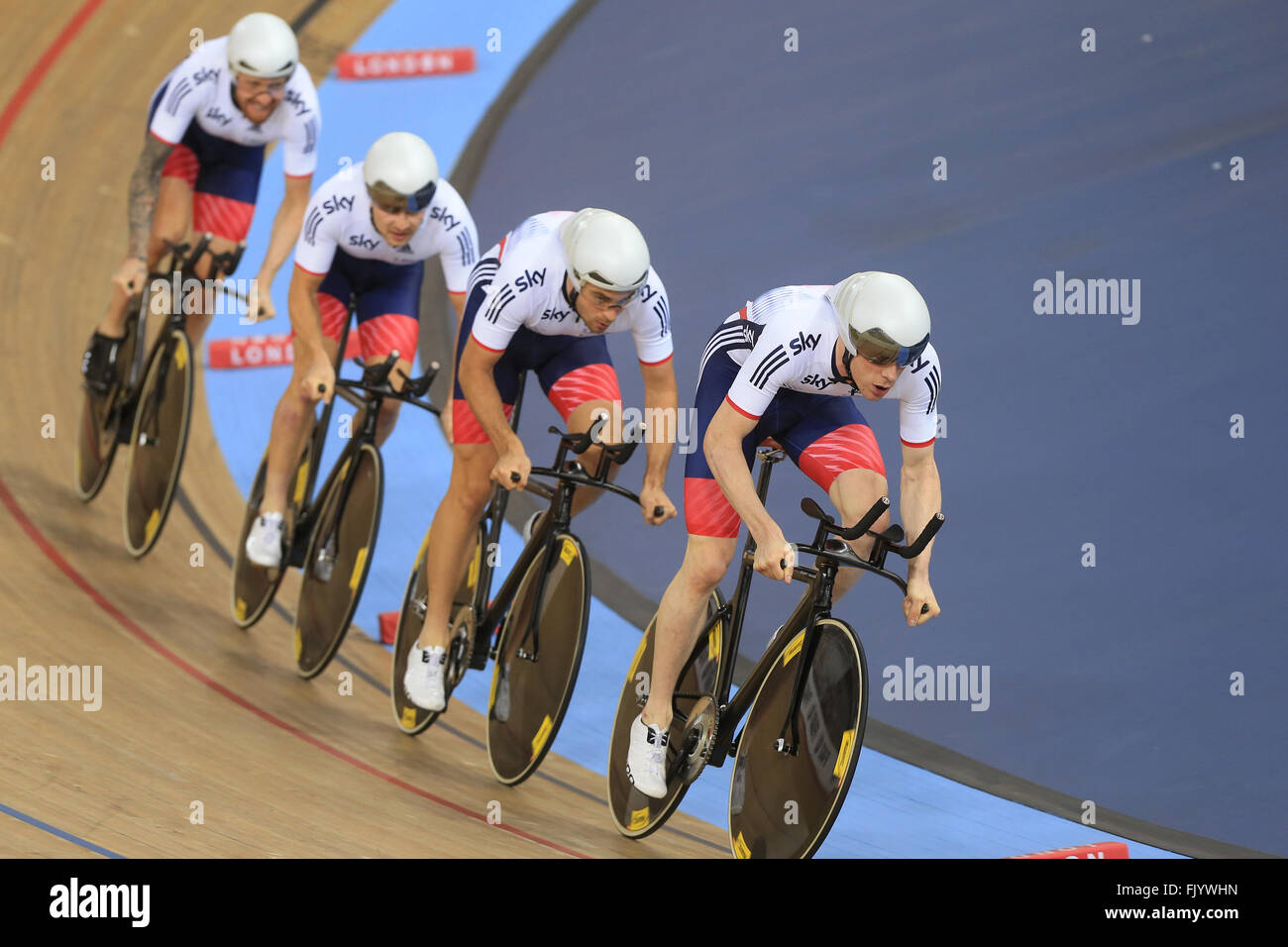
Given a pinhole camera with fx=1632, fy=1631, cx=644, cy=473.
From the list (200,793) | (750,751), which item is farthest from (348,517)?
(750,751)

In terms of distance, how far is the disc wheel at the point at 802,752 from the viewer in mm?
3086

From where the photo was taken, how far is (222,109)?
4.96m

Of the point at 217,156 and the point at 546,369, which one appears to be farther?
the point at 217,156

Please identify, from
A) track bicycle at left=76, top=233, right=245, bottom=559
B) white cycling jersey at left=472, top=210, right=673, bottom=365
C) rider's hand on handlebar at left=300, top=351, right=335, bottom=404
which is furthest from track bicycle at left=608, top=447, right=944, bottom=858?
track bicycle at left=76, top=233, right=245, bottom=559

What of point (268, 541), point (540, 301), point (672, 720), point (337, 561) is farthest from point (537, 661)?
point (268, 541)

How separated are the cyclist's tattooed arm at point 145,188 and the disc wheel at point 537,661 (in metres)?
1.88

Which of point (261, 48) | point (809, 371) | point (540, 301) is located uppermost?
point (261, 48)

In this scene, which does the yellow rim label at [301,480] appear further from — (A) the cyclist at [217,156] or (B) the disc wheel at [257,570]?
(A) the cyclist at [217,156]

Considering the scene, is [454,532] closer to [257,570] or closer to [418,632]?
[418,632]

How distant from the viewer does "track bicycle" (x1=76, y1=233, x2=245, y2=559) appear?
4875 millimetres

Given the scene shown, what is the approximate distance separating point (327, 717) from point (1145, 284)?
4017 millimetres

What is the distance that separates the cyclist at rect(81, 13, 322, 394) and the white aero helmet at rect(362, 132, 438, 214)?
666 millimetres

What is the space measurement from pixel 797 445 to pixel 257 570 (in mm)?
2013
